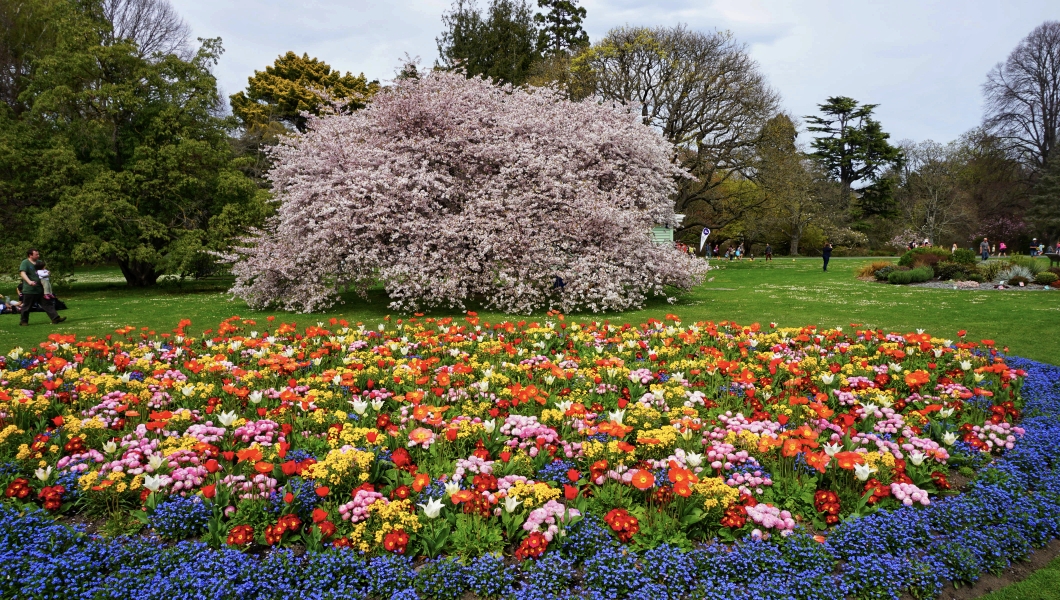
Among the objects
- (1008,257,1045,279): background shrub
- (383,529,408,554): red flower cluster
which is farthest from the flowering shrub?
(1008,257,1045,279): background shrub

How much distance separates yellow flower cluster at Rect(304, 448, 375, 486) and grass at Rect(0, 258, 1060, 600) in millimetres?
8400

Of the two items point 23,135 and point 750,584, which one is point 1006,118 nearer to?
point 750,584

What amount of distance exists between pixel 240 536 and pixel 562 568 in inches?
67.8

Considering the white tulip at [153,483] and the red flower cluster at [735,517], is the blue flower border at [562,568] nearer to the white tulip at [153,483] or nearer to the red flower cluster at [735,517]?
the red flower cluster at [735,517]

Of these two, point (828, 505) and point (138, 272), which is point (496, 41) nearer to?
point (138, 272)

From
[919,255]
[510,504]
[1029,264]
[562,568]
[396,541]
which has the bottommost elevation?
[562,568]

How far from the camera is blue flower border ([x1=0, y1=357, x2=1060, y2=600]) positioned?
2.93 meters

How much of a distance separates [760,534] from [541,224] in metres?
10.5

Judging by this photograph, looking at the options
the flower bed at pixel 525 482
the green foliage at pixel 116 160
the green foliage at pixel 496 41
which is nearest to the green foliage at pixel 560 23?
the green foliage at pixel 496 41

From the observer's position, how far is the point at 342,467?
3.69 meters

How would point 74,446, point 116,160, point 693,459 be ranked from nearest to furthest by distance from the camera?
point 693,459 → point 74,446 → point 116,160

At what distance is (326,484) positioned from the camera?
3.72 meters


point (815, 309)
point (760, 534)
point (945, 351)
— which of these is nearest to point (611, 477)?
point (760, 534)

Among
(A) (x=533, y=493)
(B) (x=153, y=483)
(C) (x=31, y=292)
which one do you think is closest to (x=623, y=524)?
(A) (x=533, y=493)
